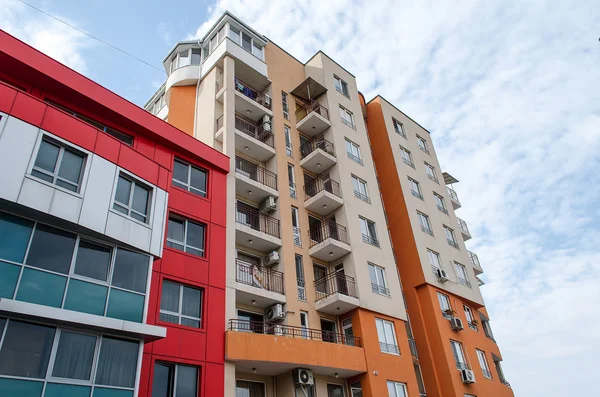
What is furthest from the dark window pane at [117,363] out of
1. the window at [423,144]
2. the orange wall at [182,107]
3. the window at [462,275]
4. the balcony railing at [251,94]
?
the window at [423,144]

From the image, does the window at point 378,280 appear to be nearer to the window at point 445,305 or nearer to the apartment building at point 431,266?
the apartment building at point 431,266

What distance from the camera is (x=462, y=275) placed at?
3066 centimetres

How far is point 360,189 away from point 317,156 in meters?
3.43

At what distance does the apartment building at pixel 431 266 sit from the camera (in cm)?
2455

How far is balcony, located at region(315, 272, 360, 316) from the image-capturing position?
A: 21.2m

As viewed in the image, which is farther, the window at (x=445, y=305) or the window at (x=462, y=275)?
the window at (x=462, y=275)

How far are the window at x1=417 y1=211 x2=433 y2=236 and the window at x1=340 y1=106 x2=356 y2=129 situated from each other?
24.0 ft

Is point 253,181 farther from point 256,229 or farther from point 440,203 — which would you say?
point 440,203

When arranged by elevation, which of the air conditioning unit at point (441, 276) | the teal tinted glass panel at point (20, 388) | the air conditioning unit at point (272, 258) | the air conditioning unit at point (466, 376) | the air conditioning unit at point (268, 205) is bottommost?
the teal tinted glass panel at point (20, 388)

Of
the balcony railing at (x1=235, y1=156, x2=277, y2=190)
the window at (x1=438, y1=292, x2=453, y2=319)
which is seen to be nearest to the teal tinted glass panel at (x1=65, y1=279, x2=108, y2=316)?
the balcony railing at (x1=235, y1=156, x2=277, y2=190)

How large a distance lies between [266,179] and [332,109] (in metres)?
8.06

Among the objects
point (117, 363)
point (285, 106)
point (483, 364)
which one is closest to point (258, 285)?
point (117, 363)

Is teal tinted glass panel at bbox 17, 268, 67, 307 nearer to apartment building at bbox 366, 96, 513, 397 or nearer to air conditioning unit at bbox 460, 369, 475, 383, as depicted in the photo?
apartment building at bbox 366, 96, 513, 397

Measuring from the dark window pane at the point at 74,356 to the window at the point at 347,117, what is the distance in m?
22.0
